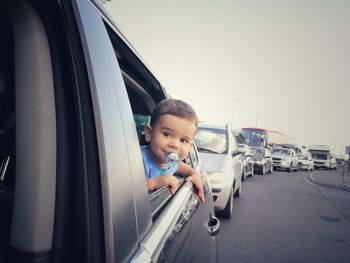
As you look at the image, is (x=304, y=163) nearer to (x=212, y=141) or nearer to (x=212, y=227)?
(x=212, y=141)

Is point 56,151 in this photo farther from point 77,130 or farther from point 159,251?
point 159,251

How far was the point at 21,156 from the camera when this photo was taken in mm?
709

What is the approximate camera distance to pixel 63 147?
2.47 feet

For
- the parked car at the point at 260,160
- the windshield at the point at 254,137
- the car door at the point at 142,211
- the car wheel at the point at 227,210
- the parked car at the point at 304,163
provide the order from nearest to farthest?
the car door at the point at 142,211 → the car wheel at the point at 227,210 → the parked car at the point at 260,160 → the parked car at the point at 304,163 → the windshield at the point at 254,137

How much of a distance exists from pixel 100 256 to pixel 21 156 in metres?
0.32

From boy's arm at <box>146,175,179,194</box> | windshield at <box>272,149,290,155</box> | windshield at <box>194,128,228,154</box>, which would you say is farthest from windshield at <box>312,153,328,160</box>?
boy's arm at <box>146,175,179,194</box>

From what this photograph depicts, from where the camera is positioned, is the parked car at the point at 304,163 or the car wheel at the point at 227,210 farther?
the parked car at the point at 304,163

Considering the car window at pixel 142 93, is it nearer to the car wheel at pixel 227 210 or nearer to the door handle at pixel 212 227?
the door handle at pixel 212 227

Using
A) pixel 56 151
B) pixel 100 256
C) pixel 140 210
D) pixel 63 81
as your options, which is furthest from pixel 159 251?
pixel 63 81

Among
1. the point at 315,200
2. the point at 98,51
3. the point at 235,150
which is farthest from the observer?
the point at 315,200

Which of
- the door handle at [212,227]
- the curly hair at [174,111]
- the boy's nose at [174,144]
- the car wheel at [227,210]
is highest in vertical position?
the curly hair at [174,111]

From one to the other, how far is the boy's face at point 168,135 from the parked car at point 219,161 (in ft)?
11.0

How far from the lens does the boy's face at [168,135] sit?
2.09m

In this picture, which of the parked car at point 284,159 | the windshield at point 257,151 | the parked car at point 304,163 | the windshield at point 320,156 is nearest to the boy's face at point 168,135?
the windshield at point 257,151
